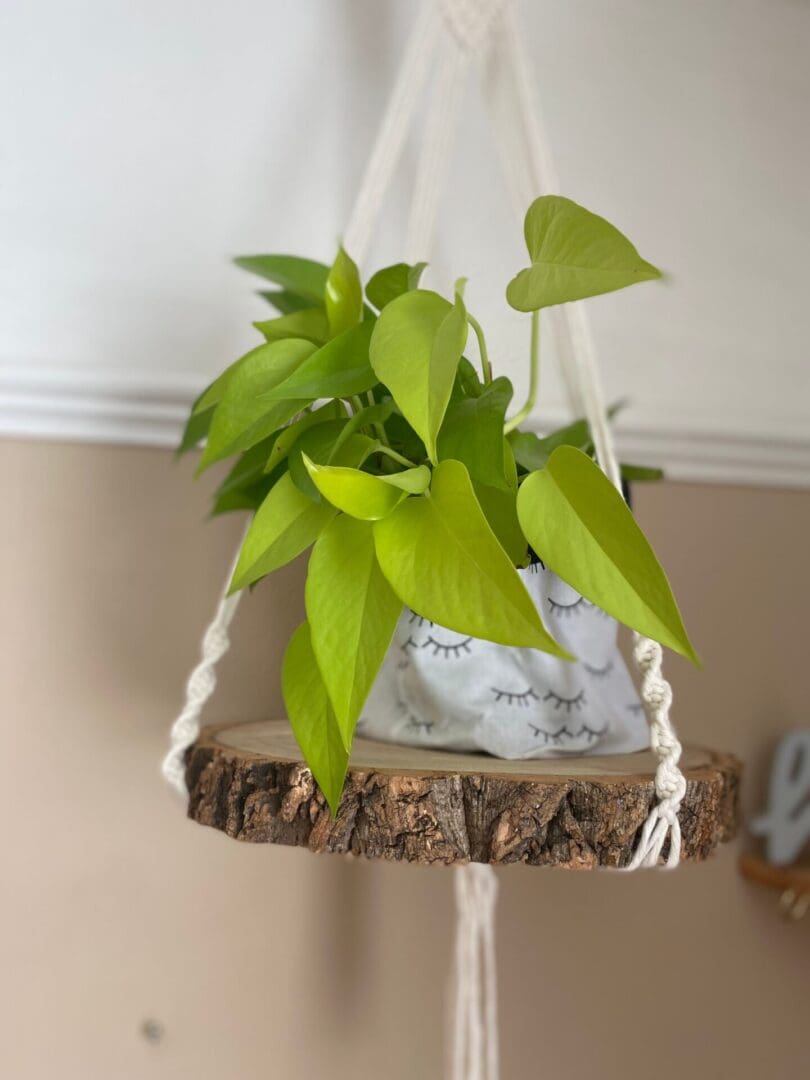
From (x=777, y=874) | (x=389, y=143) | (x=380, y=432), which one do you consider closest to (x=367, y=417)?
(x=380, y=432)

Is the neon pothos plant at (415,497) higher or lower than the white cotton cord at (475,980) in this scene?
higher

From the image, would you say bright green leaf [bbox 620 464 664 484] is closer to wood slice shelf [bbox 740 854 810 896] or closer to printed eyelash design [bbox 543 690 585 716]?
printed eyelash design [bbox 543 690 585 716]

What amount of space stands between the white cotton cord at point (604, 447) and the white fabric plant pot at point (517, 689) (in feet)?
0.15

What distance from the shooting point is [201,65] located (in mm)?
978

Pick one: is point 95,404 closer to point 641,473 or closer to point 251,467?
point 251,467

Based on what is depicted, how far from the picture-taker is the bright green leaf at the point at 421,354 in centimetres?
51

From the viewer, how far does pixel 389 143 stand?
844 mm

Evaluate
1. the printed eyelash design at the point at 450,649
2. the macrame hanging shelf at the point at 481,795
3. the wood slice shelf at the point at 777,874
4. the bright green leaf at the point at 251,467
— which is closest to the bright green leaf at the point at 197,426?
the bright green leaf at the point at 251,467

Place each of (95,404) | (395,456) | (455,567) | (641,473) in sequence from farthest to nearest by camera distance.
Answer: (95,404)
(641,473)
(395,456)
(455,567)

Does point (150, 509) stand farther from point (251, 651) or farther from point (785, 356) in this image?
point (785, 356)

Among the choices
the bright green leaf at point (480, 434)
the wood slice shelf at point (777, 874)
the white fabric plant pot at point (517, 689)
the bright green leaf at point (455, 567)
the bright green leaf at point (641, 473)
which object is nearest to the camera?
the bright green leaf at point (455, 567)

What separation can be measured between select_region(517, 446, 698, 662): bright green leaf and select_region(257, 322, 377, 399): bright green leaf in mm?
131

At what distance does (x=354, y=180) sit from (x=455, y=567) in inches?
24.9

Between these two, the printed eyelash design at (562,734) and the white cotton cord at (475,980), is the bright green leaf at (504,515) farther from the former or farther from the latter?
the white cotton cord at (475,980)
